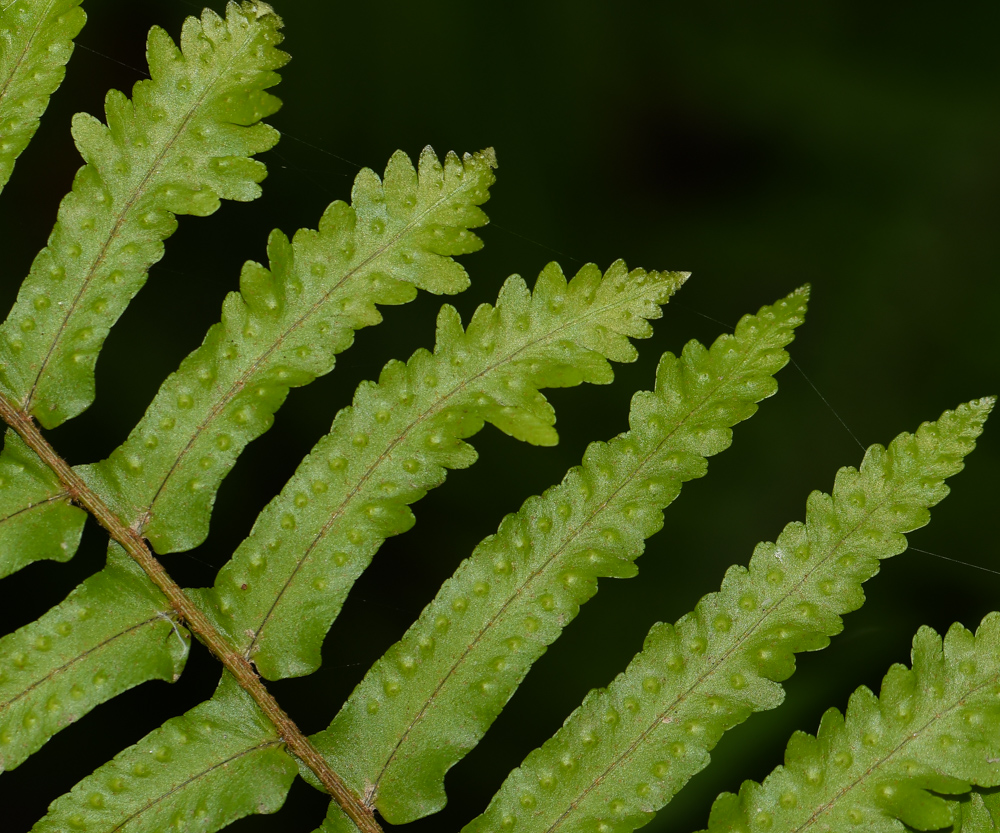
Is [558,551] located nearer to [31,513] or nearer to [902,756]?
[902,756]

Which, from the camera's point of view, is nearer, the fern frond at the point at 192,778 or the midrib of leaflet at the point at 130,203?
the fern frond at the point at 192,778

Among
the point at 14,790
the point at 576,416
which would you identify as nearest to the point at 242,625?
the point at 576,416

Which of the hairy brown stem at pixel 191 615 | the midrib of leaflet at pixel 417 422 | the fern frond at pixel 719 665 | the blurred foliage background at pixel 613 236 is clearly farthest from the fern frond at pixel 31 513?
the blurred foliage background at pixel 613 236

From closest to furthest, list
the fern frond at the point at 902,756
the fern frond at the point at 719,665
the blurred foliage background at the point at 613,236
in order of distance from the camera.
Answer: the fern frond at the point at 902,756
the fern frond at the point at 719,665
the blurred foliage background at the point at 613,236

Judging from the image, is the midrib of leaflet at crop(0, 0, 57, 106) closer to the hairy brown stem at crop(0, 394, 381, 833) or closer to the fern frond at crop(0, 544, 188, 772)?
the hairy brown stem at crop(0, 394, 381, 833)

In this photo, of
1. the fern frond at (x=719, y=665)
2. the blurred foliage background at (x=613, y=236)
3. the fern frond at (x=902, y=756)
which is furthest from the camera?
the blurred foliage background at (x=613, y=236)

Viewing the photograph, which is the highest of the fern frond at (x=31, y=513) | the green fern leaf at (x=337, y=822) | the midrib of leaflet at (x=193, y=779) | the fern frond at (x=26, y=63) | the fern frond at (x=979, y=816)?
the fern frond at (x=26, y=63)

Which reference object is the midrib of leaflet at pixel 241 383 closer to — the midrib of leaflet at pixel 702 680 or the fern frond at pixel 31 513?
the fern frond at pixel 31 513
